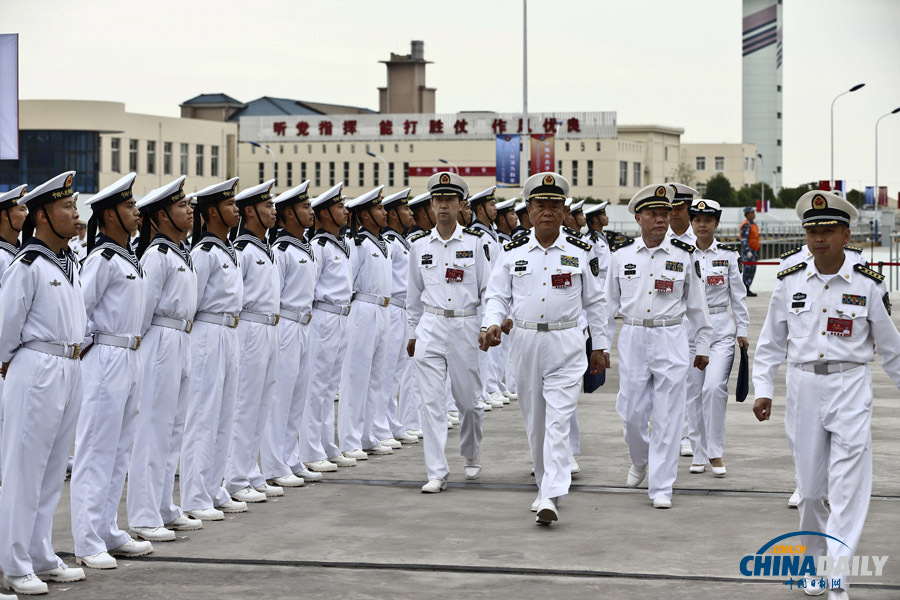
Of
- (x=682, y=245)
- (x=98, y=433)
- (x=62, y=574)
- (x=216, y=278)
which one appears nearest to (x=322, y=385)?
(x=216, y=278)

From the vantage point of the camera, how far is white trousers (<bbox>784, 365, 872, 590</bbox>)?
6.96 metres

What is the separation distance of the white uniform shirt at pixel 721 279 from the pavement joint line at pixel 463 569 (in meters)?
4.07

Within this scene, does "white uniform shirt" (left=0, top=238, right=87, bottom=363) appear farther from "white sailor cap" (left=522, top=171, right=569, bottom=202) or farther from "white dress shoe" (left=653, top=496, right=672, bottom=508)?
"white dress shoe" (left=653, top=496, right=672, bottom=508)

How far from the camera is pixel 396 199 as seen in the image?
44.4 feet

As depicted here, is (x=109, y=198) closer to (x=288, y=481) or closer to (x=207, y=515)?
(x=207, y=515)

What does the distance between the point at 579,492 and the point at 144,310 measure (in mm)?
3756

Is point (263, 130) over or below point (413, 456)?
over

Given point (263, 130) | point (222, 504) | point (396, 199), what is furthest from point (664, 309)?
point (263, 130)

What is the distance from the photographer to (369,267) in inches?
473

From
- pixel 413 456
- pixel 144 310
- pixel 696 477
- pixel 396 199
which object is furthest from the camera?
pixel 396 199

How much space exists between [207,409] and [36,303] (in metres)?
2.11

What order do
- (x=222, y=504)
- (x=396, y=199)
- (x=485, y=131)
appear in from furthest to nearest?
1. (x=485, y=131)
2. (x=396, y=199)
3. (x=222, y=504)

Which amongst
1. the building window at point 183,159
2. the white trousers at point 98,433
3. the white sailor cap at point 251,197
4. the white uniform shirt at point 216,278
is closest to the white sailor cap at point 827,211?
the white uniform shirt at point 216,278

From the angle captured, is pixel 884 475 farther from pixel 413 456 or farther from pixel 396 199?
pixel 396 199
